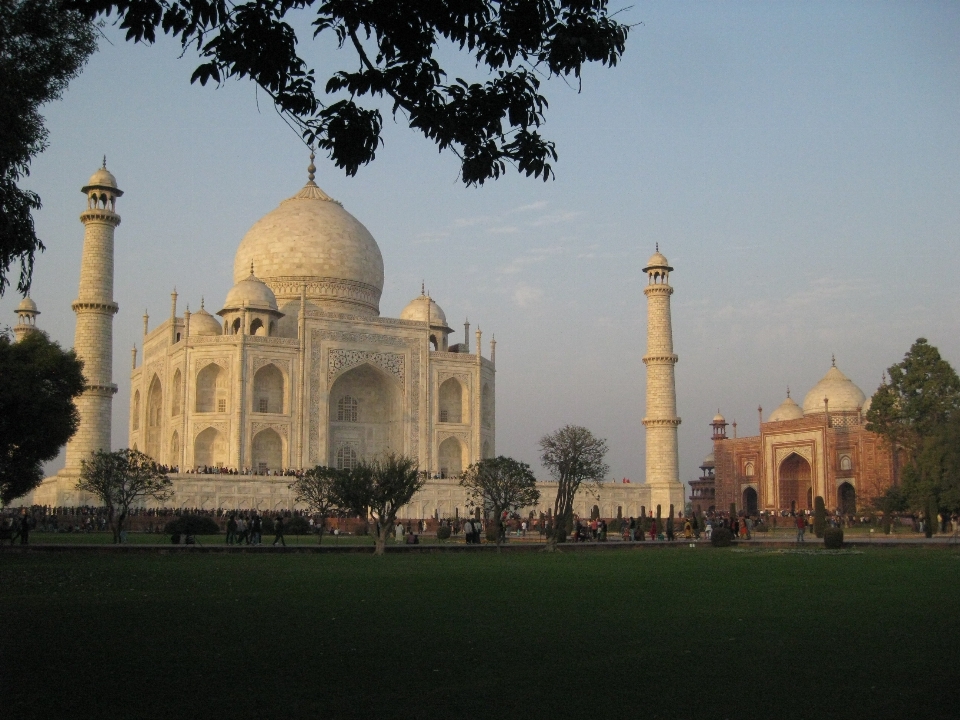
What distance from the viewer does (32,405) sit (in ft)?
70.1

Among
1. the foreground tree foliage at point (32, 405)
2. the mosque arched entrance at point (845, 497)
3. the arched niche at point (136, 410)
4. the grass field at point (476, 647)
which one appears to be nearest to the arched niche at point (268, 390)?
the arched niche at point (136, 410)

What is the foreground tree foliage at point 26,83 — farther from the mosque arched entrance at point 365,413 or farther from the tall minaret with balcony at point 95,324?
the mosque arched entrance at point 365,413

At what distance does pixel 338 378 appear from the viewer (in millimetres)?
40531

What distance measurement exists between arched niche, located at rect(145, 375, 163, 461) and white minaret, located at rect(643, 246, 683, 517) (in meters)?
18.1

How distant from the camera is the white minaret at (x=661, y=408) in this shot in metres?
40.9

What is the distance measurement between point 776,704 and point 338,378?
117 ft

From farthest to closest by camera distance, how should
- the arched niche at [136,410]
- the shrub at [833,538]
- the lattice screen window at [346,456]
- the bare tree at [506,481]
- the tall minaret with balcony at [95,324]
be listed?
1. the arched niche at [136,410]
2. the lattice screen window at [346,456]
3. the tall minaret with balcony at [95,324]
4. the bare tree at [506,481]
5. the shrub at [833,538]

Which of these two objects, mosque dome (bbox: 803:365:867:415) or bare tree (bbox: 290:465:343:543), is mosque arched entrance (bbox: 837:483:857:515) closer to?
mosque dome (bbox: 803:365:867:415)

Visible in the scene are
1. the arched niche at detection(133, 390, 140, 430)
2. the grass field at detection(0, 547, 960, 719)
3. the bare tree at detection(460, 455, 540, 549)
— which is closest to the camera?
the grass field at detection(0, 547, 960, 719)

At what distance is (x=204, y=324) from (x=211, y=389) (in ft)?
9.79

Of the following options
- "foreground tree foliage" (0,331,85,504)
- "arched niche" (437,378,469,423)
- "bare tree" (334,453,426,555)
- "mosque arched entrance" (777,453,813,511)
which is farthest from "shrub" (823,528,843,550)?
"mosque arched entrance" (777,453,813,511)

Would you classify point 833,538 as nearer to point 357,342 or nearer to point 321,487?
point 321,487

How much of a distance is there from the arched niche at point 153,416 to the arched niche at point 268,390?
497 centimetres

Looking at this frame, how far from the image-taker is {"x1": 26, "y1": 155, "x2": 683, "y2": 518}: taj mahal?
35.0 meters
